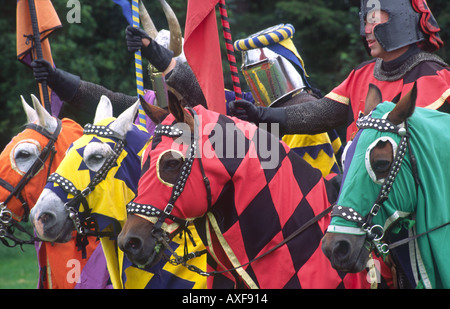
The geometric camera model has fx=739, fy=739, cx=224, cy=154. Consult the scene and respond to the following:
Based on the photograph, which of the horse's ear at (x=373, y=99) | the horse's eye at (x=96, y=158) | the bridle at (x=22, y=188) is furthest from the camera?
the bridle at (x=22, y=188)

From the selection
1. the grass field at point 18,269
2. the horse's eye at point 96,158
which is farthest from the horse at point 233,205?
the grass field at point 18,269

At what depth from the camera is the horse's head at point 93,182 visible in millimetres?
4309

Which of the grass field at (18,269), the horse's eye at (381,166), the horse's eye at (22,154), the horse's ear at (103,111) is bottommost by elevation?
the grass field at (18,269)

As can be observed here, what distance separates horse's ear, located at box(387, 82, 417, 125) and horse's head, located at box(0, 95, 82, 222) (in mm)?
2707

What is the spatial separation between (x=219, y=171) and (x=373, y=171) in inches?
32.3

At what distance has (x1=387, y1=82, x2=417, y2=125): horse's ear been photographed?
10.1 ft

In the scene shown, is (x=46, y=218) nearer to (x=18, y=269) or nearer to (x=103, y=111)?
(x=103, y=111)

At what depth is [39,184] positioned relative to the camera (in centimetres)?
508

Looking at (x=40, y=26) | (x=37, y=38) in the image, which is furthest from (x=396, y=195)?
(x=40, y=26)

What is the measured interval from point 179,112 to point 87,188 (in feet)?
3.42

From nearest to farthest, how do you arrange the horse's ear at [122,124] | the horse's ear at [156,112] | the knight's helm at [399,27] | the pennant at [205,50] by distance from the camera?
the horse's ear at [156,112], the knight's helm at [399,27], the horse's ear at [122,124], the pennant at [205,50]

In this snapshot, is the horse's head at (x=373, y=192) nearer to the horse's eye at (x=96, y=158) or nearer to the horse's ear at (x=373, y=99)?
the horse's ear at (x=373, y=99)

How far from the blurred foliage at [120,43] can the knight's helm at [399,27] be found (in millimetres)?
7887
